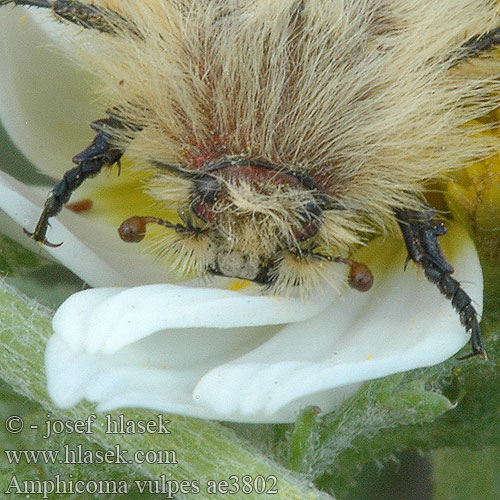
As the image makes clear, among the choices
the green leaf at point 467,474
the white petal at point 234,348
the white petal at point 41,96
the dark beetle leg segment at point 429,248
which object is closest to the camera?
the white petal at point 234,348

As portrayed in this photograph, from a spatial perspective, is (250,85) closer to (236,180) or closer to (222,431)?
(236,180)

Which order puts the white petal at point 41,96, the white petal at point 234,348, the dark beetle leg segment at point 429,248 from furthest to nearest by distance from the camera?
the white petal at point 41,96 → the dark beetle leg segment at point 429,248 → the white petal at point 234,348

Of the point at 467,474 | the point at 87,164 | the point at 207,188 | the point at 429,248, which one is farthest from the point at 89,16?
the point at 467,474

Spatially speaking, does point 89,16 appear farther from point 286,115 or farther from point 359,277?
point 359,277

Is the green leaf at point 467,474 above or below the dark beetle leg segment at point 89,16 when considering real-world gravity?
below

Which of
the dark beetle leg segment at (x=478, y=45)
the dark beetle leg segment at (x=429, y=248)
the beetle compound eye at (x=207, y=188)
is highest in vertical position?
the dark beetle leg segment at (x=478, y=45)

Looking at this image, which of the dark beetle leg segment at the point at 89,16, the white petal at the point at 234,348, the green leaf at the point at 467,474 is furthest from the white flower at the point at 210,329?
the green leaf at the point at 467,474

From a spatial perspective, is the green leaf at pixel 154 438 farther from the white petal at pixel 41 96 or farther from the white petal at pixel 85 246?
the white petal at pixel 41 96

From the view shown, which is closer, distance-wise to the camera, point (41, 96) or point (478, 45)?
point (478, 45)
